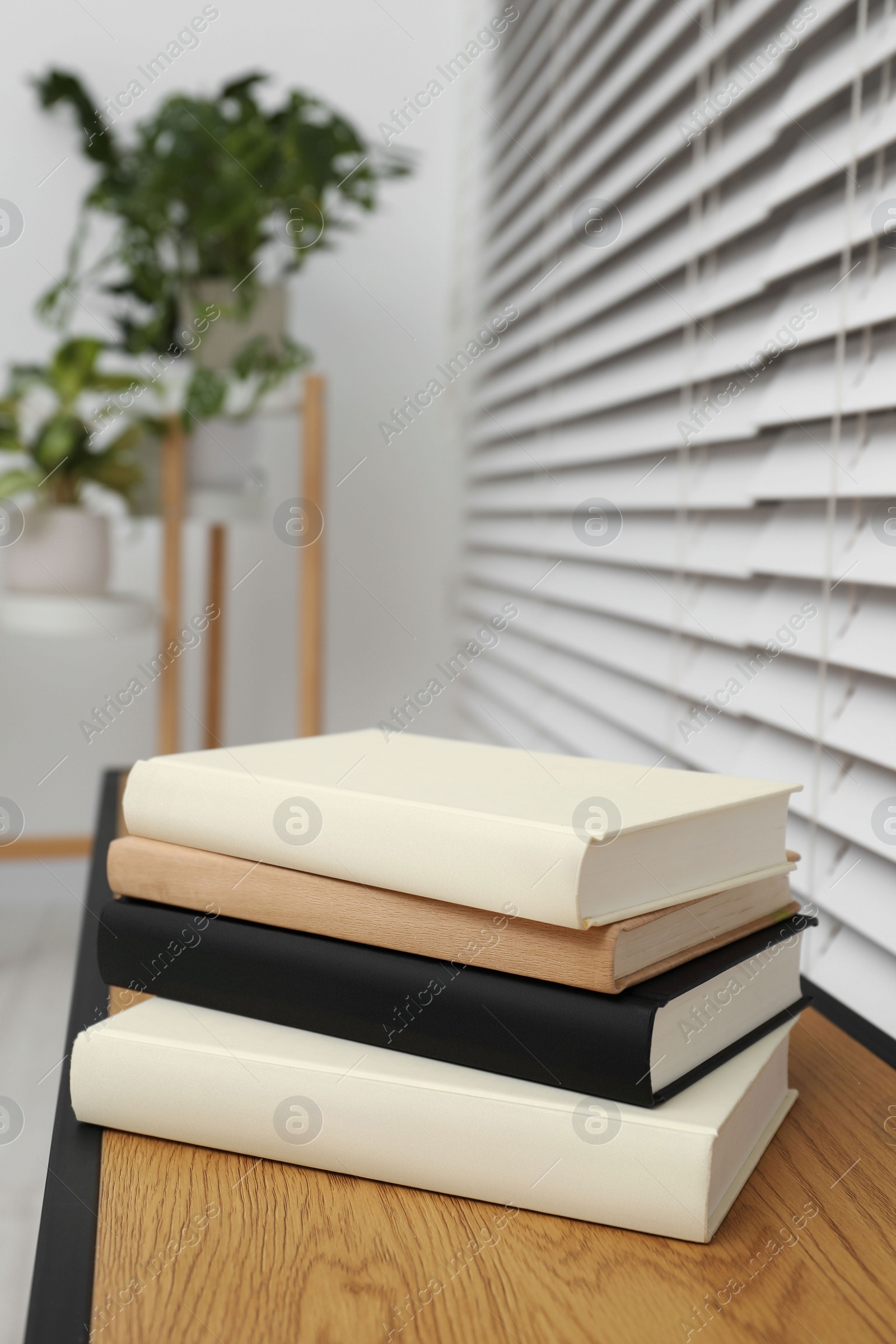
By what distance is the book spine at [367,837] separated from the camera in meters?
0.36

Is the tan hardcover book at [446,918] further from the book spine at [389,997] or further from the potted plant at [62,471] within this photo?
the potted plant at [62,471]

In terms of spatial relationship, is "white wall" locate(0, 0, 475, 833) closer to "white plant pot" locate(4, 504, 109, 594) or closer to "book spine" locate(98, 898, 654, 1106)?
"white plant pot" locate(4, 504, 109, 594)

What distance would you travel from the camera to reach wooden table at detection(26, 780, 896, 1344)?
318 mm

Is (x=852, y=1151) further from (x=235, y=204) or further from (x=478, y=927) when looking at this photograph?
(x=235, y=204)

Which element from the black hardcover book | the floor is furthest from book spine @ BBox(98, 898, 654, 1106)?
the floor

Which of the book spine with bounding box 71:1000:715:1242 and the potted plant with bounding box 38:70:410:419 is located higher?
the potted plant with bounding box 38:70:410:419

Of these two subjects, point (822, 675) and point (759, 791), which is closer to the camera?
point (759, 791)

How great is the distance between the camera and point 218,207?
1489mm

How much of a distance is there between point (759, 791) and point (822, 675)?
0.18 m

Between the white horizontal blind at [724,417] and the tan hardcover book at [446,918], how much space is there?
19cm

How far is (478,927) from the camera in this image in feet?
1.25

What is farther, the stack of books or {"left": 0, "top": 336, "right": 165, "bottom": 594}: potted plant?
{"left": 0, "top": 336, "right": 165, "bottom": 594}: potted plant

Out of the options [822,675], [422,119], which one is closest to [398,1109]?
[822,675]

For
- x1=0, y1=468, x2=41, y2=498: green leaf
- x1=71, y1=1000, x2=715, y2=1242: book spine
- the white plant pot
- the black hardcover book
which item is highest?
x1=0, y1=468, x2=41, y2=498: green leaf
